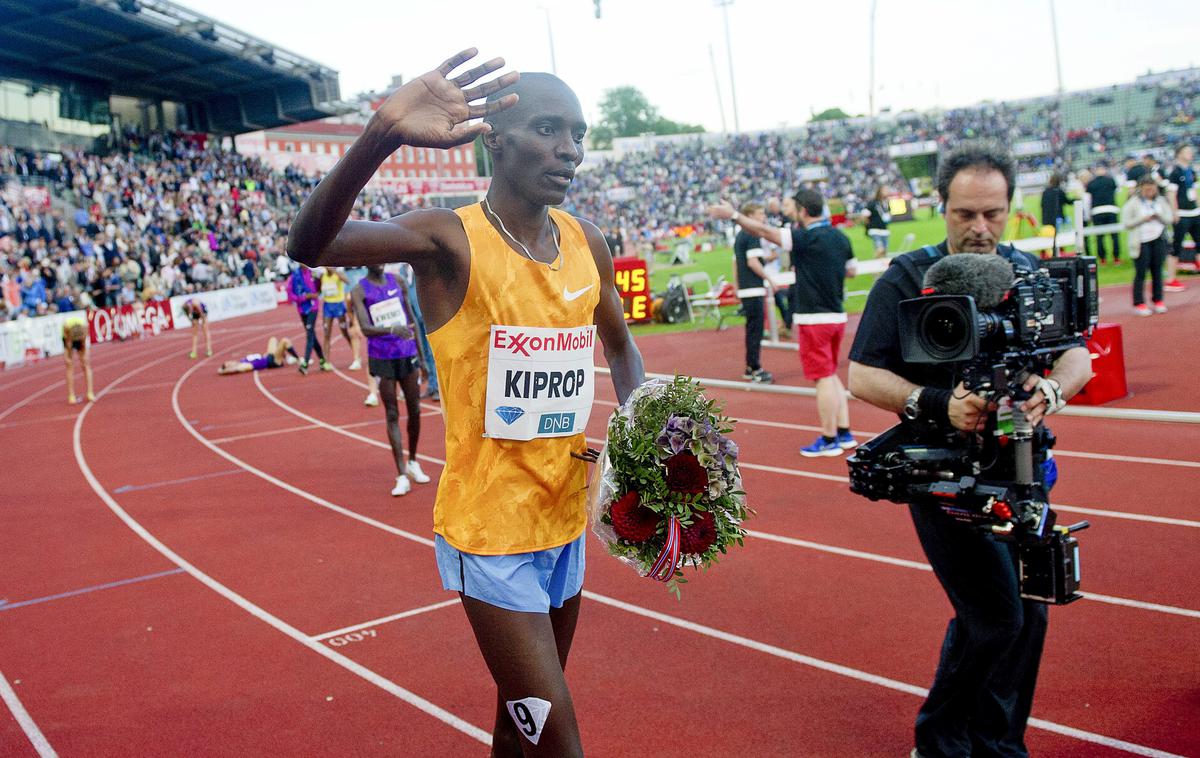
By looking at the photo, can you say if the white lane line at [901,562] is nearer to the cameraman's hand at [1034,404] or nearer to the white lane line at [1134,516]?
the white lane line at [1134,516]

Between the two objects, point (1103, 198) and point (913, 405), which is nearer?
point (913, 405)

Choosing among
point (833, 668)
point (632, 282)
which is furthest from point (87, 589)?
point (632, 282)

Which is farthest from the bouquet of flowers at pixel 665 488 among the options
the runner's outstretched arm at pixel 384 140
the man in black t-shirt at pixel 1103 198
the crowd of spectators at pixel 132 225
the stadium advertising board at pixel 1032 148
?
the stadium advertising board at pixel 1032 148

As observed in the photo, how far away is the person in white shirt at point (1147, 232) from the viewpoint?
12.4 metres

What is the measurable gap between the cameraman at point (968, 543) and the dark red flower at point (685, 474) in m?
0.86

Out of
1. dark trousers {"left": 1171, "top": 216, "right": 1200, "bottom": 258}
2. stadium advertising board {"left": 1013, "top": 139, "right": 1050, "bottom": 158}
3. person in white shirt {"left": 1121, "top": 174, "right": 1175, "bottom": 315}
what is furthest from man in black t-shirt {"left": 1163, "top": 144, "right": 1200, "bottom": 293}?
stadium advertising board {"left": 1013, "top": 139, "right": 1050, "bottom": 158}

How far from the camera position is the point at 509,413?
2.60 m

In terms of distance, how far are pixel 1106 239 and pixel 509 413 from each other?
21800 millimetres

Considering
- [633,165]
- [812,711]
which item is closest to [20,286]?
[812,711]

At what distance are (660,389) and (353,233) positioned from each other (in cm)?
90

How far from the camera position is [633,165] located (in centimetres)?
A: 7069

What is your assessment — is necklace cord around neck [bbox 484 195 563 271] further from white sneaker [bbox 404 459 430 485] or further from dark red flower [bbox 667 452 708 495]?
white sneaker [bbox 404 459 430 485]

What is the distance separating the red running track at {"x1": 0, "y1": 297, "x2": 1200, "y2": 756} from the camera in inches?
159

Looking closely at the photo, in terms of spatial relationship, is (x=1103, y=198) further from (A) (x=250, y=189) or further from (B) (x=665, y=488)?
(A) (x=250, y=189)
